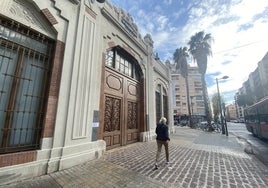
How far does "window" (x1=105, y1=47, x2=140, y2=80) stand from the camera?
771 cm

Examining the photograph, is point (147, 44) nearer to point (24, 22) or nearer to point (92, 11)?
point (92, 11)

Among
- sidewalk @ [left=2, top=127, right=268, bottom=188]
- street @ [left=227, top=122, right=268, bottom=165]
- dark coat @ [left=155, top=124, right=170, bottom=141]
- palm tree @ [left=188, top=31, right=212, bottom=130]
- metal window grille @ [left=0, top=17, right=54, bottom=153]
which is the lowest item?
street @ [left=227, top=122, right=268, bottom=165]

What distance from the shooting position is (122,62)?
8633 mm

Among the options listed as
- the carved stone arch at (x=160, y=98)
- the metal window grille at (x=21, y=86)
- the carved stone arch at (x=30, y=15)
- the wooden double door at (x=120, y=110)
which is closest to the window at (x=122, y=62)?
the wooden double door at (x=120, y=110)

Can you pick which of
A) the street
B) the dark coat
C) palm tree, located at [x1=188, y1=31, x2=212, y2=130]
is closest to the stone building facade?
the dark coat

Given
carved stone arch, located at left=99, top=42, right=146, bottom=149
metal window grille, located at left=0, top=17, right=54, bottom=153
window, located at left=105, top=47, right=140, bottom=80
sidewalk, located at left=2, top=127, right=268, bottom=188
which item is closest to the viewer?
sidewalk, located at left=2, top=127, right=268, bottom=188

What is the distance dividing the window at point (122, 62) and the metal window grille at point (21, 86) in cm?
341

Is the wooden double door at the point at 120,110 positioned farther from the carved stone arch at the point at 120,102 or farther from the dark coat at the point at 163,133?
the dark coat at the point at 163,133

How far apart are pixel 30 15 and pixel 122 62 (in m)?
5.05

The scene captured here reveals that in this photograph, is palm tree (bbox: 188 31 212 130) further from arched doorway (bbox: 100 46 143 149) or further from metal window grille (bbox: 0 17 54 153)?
metal window grille (bbox: 0 17 54 153)

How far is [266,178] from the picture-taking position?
3.75 m

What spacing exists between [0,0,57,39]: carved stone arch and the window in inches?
121

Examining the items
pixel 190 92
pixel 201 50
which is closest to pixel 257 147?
pixel 201 50

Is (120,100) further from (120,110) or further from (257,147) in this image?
(257,147)
